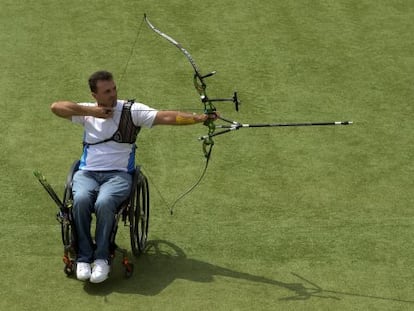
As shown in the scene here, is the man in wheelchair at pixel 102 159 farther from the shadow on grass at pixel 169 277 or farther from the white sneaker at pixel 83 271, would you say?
the shadow on grass at pixel 169 277

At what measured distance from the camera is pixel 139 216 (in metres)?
6.57

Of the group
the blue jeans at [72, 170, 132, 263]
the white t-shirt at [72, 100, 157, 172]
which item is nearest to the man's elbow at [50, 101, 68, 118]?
the white t-shirt at [72, 100, 157, 172]

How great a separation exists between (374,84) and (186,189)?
2898 millimetres

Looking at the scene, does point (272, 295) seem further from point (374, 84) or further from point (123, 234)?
point (374, 84)

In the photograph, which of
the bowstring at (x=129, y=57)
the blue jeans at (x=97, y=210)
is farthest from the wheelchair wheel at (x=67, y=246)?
the bowstring at (x=129, y=57)

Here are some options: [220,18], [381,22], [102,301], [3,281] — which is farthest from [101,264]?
[381,22]

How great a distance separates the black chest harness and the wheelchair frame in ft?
0.78

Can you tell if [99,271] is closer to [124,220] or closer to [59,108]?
[124,220]

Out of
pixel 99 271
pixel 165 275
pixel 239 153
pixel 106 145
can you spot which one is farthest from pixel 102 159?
pixel 239 153

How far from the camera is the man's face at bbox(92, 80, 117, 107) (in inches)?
247

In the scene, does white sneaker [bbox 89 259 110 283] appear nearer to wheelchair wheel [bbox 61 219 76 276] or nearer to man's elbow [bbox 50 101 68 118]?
wheelchair wheel [bbox 61 219 76 276]

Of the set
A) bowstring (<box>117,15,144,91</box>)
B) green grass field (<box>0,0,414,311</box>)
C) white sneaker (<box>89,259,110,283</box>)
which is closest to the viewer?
white sneaker (<box>89,259,110,283</box>)

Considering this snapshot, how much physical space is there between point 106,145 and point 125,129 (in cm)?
20

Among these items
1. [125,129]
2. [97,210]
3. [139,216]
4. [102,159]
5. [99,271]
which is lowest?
[99,271]
